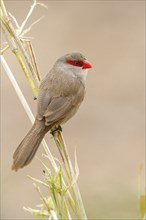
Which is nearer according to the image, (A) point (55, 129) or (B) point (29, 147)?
(B) point (29, 147)

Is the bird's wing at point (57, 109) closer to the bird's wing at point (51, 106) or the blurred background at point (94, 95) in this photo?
the bird's wing at point (51, 106)

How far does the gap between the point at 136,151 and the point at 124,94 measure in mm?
2051

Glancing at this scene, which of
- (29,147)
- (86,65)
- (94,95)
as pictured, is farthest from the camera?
(94,95)

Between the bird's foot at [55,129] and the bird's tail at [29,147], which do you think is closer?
the bird's tail at [29,147]

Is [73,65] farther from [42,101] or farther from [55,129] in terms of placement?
[55,129]

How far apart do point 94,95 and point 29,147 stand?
354 inches

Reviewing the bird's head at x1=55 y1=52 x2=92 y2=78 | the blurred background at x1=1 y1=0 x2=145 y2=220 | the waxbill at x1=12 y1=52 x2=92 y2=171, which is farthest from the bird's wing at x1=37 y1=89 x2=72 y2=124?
the blurred background at x1=1 y1=0 x2=145 y2=220

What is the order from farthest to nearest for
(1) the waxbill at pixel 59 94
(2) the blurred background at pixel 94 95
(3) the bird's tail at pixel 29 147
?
(2) the blurred background at pixel 94 95 → (1) the waxbill at pixel 59 94 → (3) the bird's tail at pixel 29 147

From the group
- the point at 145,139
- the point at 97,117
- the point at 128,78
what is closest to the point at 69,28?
the point at 128,78

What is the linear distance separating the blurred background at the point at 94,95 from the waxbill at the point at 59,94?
1167 millimetres

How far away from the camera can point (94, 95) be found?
13086 mm

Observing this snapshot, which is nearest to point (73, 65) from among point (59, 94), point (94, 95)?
point (59, 94)

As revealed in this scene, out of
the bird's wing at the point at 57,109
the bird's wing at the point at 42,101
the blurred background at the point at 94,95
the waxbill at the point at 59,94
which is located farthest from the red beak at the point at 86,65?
the blurred background at the point at 94,95

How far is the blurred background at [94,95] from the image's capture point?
410 inches
